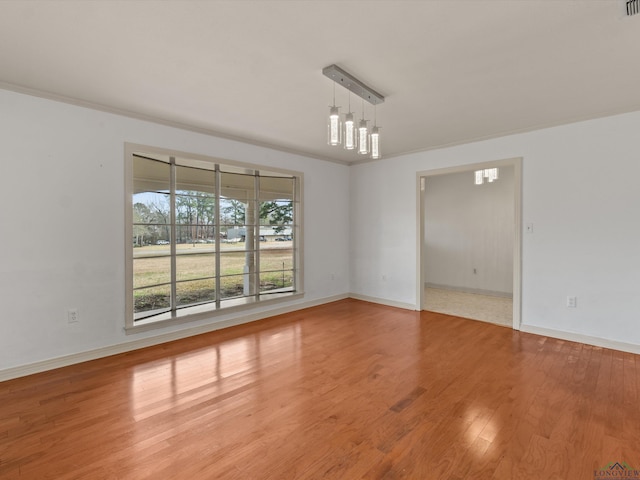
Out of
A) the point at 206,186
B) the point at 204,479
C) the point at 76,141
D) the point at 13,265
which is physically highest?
the point at 76,141

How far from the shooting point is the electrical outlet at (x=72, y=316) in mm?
3091

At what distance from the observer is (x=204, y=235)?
425 cm

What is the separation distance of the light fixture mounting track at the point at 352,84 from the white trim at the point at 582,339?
349 centimetres

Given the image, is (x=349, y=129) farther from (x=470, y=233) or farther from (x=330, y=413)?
(x=470, y=233)

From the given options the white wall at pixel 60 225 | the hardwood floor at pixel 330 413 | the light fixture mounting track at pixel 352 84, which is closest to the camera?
the hardwood floor at pixel 330 413

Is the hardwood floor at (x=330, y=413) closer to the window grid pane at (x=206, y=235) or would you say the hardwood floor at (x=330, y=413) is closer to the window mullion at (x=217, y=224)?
the window grid pane at (x=206, y=235)

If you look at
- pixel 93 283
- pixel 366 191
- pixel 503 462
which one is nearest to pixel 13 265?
pixel 93 283

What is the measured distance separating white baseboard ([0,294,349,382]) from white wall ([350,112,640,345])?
358 centimetres

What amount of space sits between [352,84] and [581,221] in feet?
10.5

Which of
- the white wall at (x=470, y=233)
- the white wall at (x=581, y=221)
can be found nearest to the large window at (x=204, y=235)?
the white wall at (x=581, y=221)

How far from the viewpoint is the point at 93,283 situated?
10.6 feet

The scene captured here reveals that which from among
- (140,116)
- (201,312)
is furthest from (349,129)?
(201,312)

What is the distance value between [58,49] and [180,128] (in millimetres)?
1652

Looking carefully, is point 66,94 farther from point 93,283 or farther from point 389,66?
point 389,66
